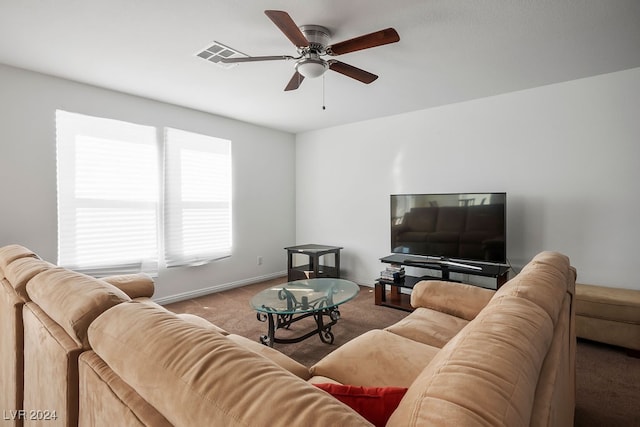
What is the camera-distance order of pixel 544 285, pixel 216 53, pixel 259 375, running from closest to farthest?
pixel 259 375 < pixel 544 285 < pixel 216 53

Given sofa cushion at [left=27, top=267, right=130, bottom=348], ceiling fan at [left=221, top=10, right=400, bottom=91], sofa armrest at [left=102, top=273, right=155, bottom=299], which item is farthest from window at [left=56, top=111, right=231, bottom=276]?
sofa cushion at [left=27, top=267, right=130, bottom=348]

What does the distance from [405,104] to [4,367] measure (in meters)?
4.08

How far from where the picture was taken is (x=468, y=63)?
8.89ft

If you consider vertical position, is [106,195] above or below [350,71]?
below

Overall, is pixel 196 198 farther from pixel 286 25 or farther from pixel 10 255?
pixel 286 25

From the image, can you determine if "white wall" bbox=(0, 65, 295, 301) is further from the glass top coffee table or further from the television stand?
the television stand

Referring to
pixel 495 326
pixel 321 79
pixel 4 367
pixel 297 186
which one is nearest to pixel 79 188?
pixel 4 367

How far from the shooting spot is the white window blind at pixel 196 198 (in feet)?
12.7

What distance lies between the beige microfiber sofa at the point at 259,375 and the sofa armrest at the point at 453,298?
79cm

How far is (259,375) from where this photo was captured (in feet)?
1.98

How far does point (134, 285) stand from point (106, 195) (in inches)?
61.1

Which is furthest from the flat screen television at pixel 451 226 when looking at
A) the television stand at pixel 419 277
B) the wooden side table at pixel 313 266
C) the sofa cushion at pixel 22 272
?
the sofa cushion at pixel 22 272

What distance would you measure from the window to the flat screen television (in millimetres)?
2482

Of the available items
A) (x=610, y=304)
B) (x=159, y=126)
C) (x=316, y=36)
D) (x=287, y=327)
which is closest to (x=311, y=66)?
(x=316, y=36)
